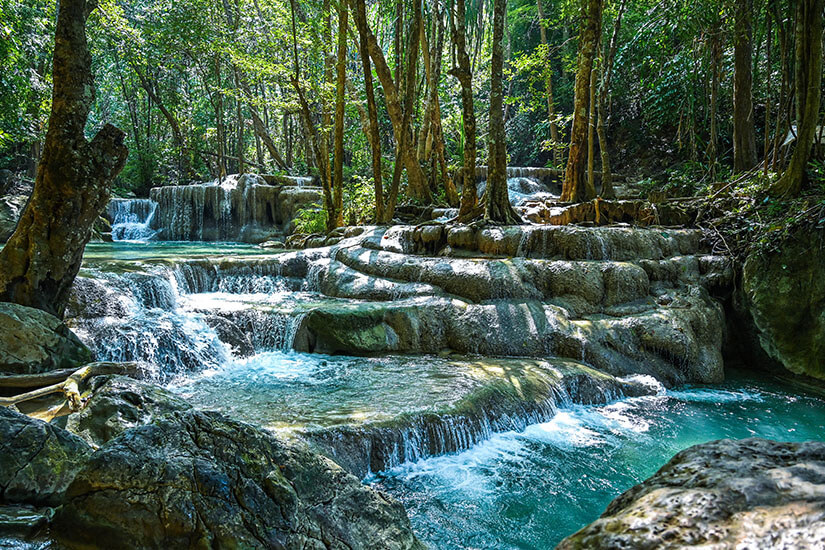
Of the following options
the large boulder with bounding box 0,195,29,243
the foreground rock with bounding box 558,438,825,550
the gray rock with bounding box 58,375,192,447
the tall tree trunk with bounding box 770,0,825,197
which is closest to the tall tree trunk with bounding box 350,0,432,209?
the tall tree trunk with bounding box 770,0,825,197

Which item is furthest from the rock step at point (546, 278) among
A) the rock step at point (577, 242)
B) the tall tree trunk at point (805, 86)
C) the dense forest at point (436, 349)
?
the tall tree trunk at point (805, 86)

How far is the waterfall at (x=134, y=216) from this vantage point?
1744 centimetres

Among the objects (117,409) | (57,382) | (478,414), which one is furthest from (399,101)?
(117,409)

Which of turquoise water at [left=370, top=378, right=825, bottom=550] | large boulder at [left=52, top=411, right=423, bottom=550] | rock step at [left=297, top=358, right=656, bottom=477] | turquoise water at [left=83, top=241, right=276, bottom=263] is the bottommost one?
turquoise water at [left=370, top=378, right=825, bottom=550]

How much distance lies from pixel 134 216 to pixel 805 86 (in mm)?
19573

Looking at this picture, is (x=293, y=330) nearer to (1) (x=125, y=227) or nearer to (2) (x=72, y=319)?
(2) (x=72, y=319)

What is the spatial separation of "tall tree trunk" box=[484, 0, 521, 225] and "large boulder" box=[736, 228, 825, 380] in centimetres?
410

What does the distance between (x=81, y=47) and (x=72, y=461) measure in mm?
4394

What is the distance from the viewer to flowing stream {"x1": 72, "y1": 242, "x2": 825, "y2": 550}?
3828 millimetres

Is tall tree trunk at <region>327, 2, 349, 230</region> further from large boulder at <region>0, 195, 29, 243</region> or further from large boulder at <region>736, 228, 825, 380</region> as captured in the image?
large boulder at <region>736, 228, 825, 380</region>

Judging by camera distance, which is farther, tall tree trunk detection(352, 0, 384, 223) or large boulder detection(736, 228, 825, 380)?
tall tree trunk detection(352, 0, 384, 223)

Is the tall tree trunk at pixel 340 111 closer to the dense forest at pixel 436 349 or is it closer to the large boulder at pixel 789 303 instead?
the dense forest at pixel 436 349

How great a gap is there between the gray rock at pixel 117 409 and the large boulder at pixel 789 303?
7.91 meters

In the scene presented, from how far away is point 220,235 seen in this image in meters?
17.9
